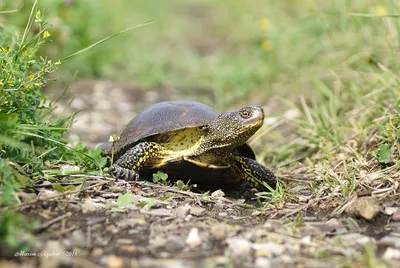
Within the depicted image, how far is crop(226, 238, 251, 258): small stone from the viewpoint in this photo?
2.06 m

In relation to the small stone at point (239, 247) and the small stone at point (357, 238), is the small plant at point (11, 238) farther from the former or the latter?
the small stone at point (357, 238)

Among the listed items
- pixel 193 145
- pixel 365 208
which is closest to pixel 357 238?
pixel 365 208

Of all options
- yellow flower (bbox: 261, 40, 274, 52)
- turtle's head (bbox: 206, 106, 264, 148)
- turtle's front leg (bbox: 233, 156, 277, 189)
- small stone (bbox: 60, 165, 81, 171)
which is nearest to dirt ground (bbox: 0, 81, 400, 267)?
small stone (bbox: 60, 165, 81, 171)

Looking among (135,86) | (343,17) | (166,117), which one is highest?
(343,17)

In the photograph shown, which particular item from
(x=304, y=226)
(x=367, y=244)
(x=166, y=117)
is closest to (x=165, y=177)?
(x=166, y=117)

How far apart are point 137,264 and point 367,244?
988 mm

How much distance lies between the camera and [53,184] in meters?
2.54

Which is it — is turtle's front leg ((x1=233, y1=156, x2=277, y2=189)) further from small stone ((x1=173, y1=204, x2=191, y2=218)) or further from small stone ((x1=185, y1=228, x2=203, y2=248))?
small stone ((x1=185, y1=228, x2=203, y2=248))

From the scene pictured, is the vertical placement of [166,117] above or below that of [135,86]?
above

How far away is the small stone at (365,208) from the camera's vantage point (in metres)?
2.45

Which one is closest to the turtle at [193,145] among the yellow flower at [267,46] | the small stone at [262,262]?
the small stone at [262,262]

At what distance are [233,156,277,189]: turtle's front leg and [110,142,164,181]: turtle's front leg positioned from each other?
0.52m

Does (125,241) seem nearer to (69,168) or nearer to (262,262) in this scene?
(262,262)

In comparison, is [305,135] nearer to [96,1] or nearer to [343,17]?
[343,17]
